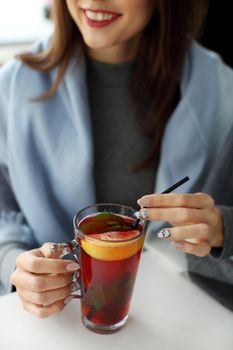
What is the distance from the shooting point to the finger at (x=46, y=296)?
0.63m

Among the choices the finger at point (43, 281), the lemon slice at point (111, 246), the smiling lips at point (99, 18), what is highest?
the smiling lips at point (99, 18)

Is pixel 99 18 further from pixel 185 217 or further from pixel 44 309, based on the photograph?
pixel 44 309

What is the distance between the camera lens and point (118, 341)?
0.63 meters

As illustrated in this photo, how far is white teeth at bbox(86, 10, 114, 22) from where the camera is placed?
36.8 inches

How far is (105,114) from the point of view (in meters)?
1.10

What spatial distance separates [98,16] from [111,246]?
57 cm

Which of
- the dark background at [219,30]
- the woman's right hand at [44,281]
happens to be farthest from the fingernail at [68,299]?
the dark background at [219,30]

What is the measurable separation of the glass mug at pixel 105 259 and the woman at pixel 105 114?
1.07 feet

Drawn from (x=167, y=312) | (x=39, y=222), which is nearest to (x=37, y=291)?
(x=167, y=312)

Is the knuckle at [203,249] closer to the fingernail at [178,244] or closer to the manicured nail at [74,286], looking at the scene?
the fingernail at [178,244]

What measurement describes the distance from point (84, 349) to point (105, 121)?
62 centimetres

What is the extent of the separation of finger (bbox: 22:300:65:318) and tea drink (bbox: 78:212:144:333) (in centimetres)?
4

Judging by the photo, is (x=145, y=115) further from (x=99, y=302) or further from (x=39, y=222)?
(x=99, y=302)

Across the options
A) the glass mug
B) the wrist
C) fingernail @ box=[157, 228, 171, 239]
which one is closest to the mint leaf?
the glass mug
